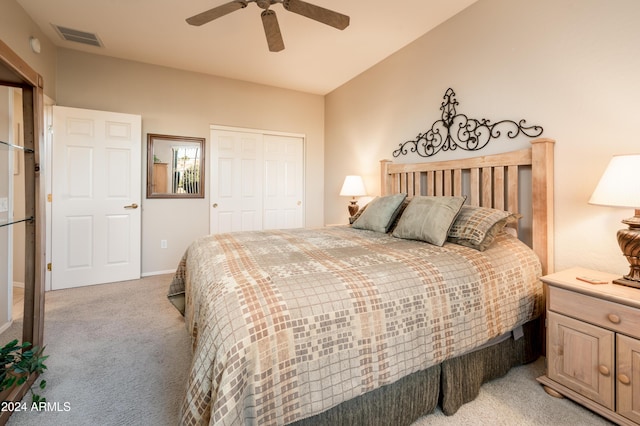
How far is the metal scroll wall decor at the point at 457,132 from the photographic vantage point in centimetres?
225

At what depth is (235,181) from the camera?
170 inches

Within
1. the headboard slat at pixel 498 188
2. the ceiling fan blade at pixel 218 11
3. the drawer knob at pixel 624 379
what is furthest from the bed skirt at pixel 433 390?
the ceiling fan blade at pixel 218 11

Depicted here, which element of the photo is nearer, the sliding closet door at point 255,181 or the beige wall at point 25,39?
the beige wall at point 25,39

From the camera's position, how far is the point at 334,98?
464 cm

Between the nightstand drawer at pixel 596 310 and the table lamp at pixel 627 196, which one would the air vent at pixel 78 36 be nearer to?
the table lamp at pixel 627 196

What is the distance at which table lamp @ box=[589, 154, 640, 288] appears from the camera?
137cm

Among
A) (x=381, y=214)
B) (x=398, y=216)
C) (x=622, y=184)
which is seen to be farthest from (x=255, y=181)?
(x=622, y=184)

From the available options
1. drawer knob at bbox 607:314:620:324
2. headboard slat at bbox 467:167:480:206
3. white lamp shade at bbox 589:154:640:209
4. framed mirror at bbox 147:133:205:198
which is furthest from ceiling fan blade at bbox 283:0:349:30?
framed mirror at bbox 147:133:205:198

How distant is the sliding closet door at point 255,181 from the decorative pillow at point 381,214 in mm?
2193

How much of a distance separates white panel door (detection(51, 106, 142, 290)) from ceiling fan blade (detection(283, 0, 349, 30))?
260 centimetres

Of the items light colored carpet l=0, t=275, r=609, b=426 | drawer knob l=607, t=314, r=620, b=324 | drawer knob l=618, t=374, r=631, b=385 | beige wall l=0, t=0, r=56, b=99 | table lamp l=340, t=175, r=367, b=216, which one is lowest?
light colored carpet l=0, t=275, r=609, b=426

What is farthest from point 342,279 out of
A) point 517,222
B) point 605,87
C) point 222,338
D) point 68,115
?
point 68,115

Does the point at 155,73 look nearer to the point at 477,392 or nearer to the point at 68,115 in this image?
the point at 68,115

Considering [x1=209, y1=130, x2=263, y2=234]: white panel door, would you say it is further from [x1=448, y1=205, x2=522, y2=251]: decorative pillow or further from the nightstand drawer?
the nightstand drawer
